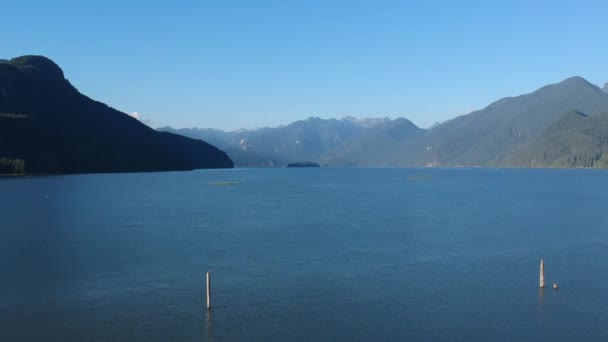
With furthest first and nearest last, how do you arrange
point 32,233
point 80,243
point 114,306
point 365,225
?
point 365,225, point 32,233, point 80,243, point 114,306

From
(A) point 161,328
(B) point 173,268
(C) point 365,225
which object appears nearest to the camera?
(A) point 161,328

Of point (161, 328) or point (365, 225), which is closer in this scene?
point (161, 328)

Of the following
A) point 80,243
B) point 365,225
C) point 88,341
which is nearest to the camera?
point 88,341

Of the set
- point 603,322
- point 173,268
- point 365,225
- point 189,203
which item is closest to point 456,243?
point 365,225

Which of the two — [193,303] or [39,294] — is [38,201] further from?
[193,303]

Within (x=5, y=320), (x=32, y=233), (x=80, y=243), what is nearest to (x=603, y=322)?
(x=5, y=320)

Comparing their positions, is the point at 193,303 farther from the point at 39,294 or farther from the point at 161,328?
the point at 39,294
